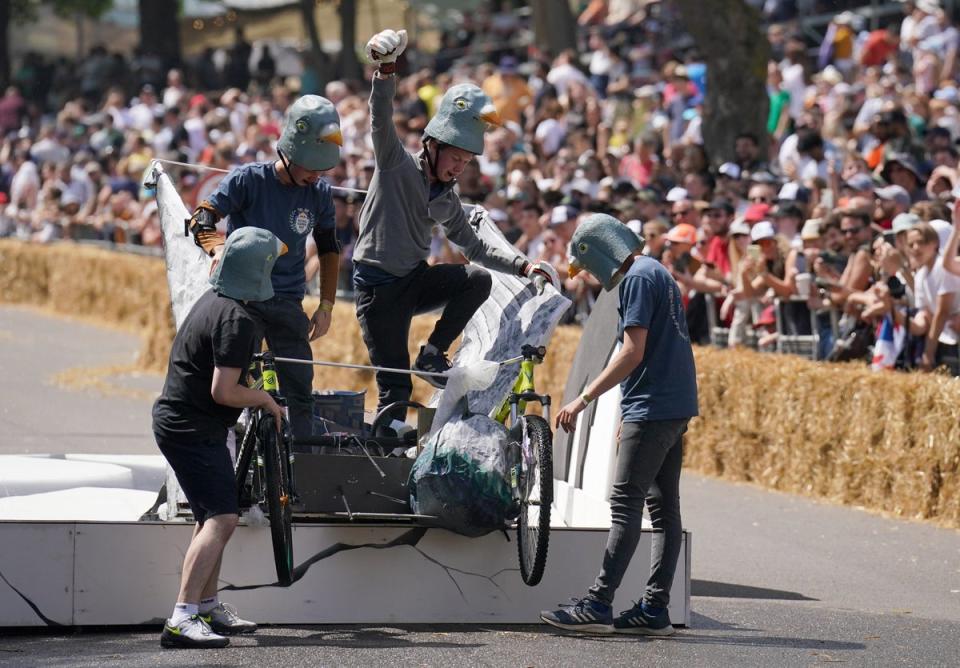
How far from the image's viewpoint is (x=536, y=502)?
8.08 meters

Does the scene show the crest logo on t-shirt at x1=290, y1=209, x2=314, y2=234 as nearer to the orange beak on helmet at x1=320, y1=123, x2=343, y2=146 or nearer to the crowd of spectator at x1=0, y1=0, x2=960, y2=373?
the orange beak on helmet at x1=320, y1=123, x2=343, y2=146

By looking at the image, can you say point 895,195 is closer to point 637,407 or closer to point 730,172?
point 730,172

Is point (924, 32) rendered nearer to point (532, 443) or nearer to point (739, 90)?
point (739, 90)

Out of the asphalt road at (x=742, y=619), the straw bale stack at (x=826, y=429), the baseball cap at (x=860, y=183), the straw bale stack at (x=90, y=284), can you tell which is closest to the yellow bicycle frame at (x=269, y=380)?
the asphalt road at (x=742, y=619)

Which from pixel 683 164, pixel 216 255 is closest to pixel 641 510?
pixel 216 255

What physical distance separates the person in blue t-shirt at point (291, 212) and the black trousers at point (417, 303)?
0.35 meters

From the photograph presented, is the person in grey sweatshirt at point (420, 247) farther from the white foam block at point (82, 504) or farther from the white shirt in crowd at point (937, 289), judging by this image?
the white shirt in crowd at point (937, 289)

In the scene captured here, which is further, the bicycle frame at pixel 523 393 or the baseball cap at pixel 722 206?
the baseball cap at pixel 722 206

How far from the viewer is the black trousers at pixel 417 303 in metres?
9.19

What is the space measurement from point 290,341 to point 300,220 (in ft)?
2.00

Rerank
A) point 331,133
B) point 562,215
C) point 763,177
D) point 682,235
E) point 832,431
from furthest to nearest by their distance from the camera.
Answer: point 562,215, point 763,177, point 682,235, point 832,431, point 331,133

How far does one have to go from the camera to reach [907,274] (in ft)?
39.1

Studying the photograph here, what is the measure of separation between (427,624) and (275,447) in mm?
1132

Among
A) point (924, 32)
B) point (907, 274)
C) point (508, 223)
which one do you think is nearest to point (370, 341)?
point (907, 274)
